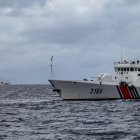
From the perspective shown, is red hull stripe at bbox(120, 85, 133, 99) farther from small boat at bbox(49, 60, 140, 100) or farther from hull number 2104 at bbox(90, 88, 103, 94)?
hull number 2104 at bbox(90, 88, 103, 94)

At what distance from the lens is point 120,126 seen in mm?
37219

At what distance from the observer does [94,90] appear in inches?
2758

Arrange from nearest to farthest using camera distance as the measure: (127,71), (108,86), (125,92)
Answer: (108,86), (125,92), (127,71)

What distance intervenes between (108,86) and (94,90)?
6.43 feet

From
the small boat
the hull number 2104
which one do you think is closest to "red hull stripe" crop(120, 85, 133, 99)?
the small boat

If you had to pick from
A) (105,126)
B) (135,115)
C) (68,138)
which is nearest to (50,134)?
(68,138)

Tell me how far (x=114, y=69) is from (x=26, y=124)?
36.2 m

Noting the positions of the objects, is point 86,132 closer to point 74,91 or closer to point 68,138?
point 68,138

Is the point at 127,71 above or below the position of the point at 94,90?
above

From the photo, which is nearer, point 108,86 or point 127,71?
point 108,86

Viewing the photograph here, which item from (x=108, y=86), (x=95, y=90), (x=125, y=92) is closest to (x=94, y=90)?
(x=95, y=90)

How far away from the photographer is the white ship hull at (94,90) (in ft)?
228

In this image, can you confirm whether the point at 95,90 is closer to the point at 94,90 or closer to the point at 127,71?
the point at 94,90

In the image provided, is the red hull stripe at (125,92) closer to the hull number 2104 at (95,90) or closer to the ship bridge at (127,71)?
the ship bridge at (127,71)
